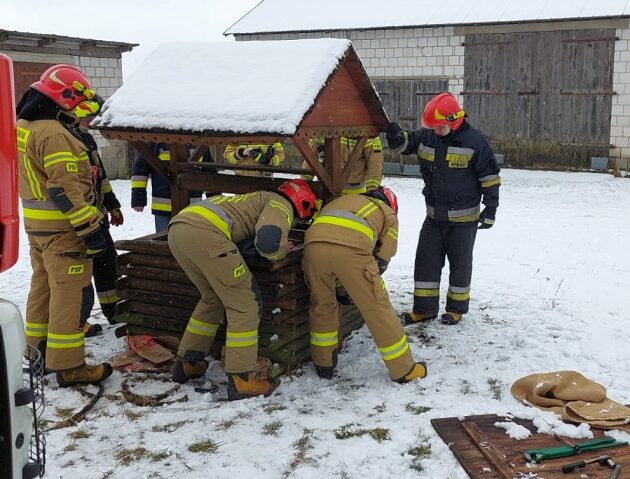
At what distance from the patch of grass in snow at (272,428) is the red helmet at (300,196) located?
56.7 inches

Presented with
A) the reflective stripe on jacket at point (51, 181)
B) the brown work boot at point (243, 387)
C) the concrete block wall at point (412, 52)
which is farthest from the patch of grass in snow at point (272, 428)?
the concrete block wall at point (412, 52)

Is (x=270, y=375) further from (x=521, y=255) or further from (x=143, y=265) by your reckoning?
(x=521, y=255)

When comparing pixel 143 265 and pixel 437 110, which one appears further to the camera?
pixel 437 110

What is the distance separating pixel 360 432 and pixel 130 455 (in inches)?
51.9

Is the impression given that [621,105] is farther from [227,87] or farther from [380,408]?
[380,408]

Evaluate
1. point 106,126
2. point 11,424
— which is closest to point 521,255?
point 106,126

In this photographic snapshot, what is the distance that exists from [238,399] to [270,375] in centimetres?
34

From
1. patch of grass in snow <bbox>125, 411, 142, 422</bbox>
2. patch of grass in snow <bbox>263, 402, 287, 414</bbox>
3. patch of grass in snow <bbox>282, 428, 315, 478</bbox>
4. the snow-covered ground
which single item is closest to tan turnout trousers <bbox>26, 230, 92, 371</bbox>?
the snow-covered ground

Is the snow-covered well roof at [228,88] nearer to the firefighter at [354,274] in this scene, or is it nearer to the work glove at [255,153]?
the firefighter at [354,274]

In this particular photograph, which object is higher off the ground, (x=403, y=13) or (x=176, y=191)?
(x=403, y=13)

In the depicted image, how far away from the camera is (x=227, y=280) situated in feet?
14.6

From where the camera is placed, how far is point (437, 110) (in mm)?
5934

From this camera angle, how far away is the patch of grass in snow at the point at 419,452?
146 inches

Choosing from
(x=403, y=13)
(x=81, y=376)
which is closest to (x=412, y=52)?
(x=403, y=13)
